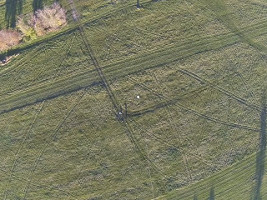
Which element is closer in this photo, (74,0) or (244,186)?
(74,0)

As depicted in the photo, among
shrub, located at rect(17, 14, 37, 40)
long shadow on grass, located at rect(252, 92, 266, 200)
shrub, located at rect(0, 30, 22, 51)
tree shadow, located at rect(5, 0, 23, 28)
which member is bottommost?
long shadow on grass, located at rect(252, 92, 266, 200)

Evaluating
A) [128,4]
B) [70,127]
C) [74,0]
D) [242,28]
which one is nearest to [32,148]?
[70,127]

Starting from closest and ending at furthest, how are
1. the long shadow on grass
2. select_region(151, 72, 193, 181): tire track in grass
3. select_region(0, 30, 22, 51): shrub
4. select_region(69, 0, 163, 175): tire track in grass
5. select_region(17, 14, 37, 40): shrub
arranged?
1. select_region(0, 30, 22, 51): shrub
2. select_region(17, 14, 37, 40): shrub
3. select_region(69, 0, 163, 175): tire track in grass
4. select_region(151, 72, 193, 181): tire track in grass
5. the long shadow on grass

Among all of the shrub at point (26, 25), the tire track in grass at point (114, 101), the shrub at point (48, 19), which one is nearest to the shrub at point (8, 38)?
the shrub at point (26, 25)

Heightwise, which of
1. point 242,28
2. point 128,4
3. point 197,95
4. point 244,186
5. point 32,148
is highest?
point 128,4

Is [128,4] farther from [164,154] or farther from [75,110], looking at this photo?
[164,154]

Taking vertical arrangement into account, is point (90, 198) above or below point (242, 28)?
below

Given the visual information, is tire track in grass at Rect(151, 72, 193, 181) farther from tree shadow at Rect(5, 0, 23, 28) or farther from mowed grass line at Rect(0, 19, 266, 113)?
tree shadow at Rect(5, 0, 23, 28)

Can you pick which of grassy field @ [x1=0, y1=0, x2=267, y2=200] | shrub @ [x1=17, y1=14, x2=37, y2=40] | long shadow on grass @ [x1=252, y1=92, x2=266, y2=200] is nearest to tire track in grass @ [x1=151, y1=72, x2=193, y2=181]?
grassy field @ [x1=0, y1=0, x2=267, y2=200]
